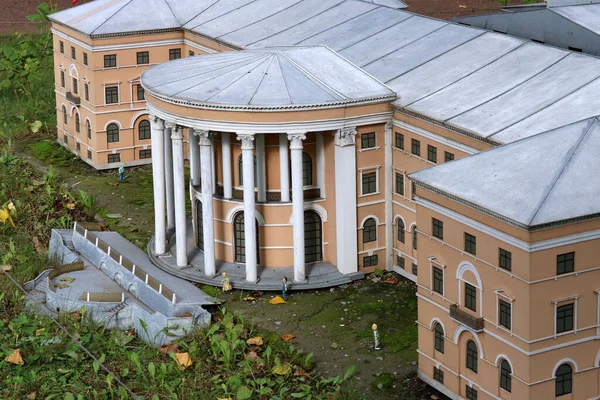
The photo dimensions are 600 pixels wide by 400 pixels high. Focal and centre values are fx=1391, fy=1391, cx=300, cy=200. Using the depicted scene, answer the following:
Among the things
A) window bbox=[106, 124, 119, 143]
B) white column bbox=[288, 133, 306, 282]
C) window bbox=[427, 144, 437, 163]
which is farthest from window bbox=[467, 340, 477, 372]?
window bbox=[106, 124, 119, 143]

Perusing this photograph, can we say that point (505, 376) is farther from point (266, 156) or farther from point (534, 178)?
point (266, 156)

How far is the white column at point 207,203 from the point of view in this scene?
66.3 m

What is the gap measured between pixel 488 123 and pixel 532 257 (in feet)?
43.2

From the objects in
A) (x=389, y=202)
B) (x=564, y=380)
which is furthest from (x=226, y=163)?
(x=564, y=380)

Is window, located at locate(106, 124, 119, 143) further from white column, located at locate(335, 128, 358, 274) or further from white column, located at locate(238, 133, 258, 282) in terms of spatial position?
white column, located at locate(335, 128, 358, 274)

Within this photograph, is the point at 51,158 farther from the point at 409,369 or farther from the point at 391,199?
the point at 409,369

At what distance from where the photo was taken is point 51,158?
89.3 m

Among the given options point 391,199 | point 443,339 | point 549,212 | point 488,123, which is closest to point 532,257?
point 549,212

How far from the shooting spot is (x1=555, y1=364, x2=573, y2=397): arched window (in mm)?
51719

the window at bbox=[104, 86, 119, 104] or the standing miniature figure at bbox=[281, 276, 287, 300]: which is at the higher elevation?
the window at bbox=[104, 86, 119, 104]

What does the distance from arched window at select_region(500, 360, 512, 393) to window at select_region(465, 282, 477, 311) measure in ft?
8.15

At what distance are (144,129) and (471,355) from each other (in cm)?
3889

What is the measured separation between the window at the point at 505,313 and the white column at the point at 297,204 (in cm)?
1668

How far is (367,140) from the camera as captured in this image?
67.6m
